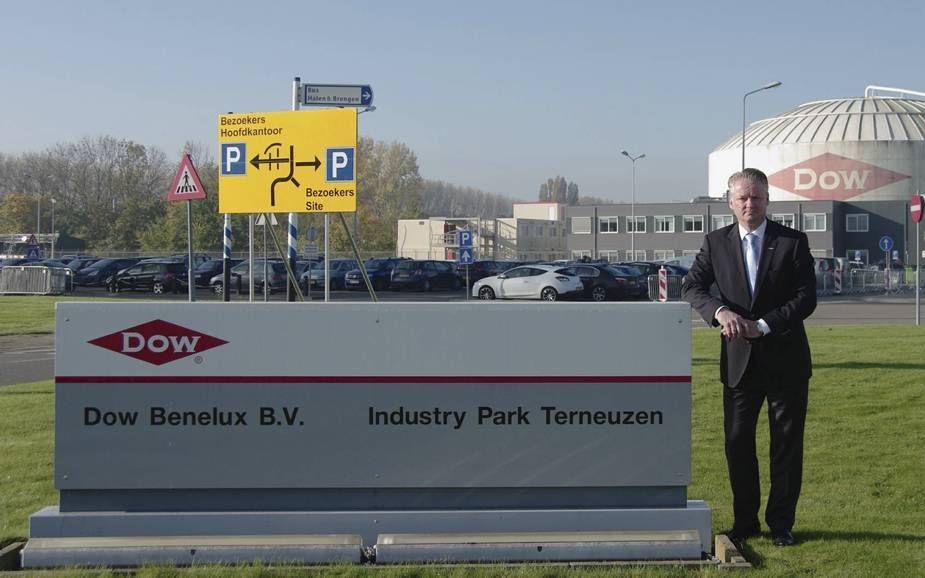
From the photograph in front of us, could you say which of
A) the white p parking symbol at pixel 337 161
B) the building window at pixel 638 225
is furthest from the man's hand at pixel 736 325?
the building window at pixel 638 225

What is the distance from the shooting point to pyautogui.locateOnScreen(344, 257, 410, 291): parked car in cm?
4916

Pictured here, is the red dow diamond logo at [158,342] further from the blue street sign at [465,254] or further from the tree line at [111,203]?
the tree line at [111,203]

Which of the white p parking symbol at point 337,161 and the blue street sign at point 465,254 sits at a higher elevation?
the white p parking symbol at point 337,161

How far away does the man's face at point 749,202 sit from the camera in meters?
5.73

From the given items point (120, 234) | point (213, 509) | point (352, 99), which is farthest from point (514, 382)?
point (120, 234)

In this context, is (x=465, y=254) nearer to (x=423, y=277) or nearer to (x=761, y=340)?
(x=423, y=277)

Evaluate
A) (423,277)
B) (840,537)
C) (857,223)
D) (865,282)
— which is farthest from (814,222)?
(840,537)

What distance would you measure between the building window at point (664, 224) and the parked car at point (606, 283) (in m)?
51.6

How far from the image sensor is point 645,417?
18.1ft

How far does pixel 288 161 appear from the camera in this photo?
13.3m

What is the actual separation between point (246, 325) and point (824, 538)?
3187 millimetres

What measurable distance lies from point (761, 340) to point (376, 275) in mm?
45094

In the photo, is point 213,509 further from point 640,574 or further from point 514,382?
point 640,574

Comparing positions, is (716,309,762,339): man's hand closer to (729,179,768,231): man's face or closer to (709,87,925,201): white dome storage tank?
(729,179,768,231): man's face
